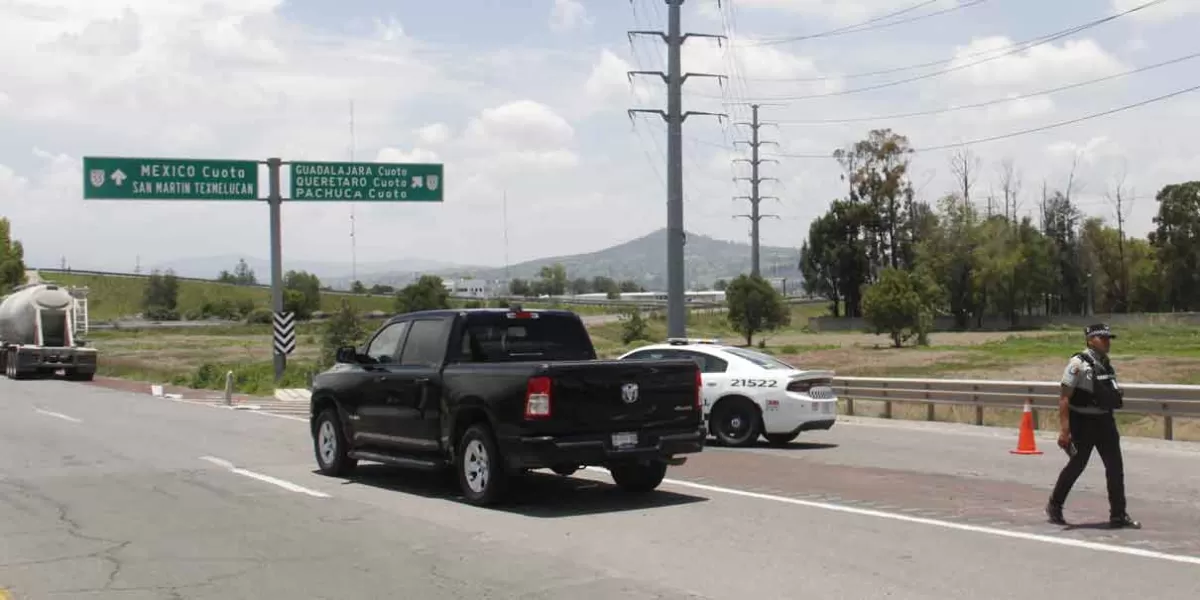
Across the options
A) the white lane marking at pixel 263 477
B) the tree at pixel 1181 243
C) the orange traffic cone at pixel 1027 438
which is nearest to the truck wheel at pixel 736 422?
Answer: the orange traffic cone at pixel 1027 438

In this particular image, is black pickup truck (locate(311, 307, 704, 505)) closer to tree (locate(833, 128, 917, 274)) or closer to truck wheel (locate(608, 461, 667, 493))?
truck wheel (locate(608, 461, 667, 493))

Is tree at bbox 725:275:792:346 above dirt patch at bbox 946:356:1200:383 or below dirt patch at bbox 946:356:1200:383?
above

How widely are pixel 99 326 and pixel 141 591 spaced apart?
119303 mm

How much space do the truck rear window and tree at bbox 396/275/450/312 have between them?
89.7 ft

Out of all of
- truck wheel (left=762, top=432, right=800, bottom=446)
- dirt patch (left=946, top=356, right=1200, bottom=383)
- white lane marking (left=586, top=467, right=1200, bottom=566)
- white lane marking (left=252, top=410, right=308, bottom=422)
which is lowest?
dirt patch (left=946, top=356, right=1200, bottom=383)

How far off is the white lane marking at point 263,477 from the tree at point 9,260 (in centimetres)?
10234

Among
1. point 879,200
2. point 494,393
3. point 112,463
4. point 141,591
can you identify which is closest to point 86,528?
point 141,591

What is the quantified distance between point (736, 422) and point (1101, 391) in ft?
26.8

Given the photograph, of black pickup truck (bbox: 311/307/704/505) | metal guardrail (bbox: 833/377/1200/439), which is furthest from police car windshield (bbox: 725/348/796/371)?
black pickup truck (bbox: 311/307/704/505)

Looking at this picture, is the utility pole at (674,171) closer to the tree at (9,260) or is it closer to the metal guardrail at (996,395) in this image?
the metal guardrail at (996,395)

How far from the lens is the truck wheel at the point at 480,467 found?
38.5 feet

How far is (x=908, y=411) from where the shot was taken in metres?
26.0

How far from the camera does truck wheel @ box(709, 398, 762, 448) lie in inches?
711

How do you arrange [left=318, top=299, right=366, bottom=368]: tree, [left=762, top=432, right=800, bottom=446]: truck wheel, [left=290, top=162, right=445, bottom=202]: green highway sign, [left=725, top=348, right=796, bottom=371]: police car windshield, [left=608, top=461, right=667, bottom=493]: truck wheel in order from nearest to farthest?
[left=608, top=461, right=667, bottom=493]: truck wheel < [left=762, top=432, right=800, bottom=446]: truck wheel < [left=725, top=348, right=796, bottom=371]: police car windshield < [left=290, top=162, right=445, bottom=202]: green highway sign < [left=318, top=299, right=366, bottom=368]: tree
